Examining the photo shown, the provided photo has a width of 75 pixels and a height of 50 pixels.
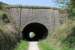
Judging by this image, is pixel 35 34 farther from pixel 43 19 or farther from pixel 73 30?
pixel 73 30

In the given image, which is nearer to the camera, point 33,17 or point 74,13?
point 74,13

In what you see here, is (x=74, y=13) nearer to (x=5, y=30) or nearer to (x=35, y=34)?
(x=5, y=30)

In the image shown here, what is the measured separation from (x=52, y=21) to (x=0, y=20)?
11.5 metres

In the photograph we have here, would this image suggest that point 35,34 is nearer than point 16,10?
No

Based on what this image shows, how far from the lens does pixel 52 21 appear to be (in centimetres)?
3231

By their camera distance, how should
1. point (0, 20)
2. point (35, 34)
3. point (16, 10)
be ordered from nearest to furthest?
point (0, 20) → point (16, 10) → point (35, 34)

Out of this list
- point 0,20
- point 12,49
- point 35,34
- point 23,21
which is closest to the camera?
point 12,49

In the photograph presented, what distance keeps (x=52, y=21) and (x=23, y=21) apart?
314cm

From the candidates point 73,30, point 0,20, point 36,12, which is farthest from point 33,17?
point 73,30

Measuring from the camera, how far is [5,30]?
19969 millimetres

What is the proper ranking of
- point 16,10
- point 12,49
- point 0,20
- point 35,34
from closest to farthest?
point 12,49 → point 0,20 → point 16,10 → point 35,34

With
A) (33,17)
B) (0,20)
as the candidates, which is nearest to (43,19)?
(33,17)

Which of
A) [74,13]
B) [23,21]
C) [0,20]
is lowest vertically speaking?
[23,21]

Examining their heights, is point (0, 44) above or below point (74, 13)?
below
